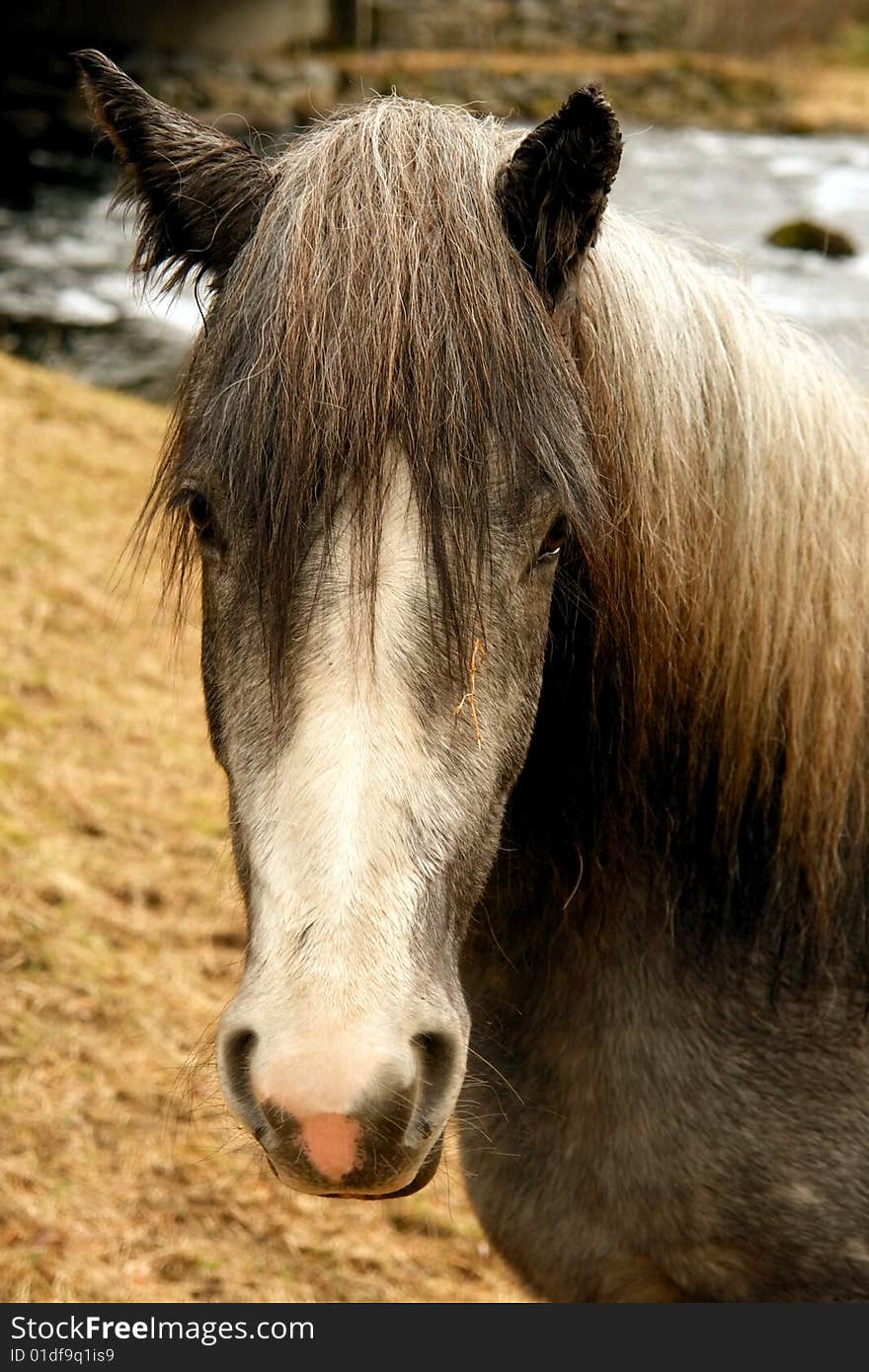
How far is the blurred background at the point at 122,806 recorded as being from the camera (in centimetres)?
343

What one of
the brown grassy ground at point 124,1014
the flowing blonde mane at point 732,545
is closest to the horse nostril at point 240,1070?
the brown grassy ground at point 124,1014

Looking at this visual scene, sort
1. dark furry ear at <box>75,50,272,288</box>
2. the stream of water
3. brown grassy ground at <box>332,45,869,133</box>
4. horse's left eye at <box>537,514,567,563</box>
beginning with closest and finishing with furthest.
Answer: horse's left eye at <box>537,514,567,563</box>
dark furry ear at <box>75,50,272,288</box>
the stream of water
brown grassy ground at <box>332,45,869,133</box>

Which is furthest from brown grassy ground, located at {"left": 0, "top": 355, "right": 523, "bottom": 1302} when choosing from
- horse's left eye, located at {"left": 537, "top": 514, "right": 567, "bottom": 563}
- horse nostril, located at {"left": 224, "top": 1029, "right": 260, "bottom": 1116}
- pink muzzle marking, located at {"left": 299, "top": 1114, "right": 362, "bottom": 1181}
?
horse's left eye, located at {"left": 537, "top": 514, "right": 567, "bottom": 563}

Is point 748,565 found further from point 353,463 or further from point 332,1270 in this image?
point 332,1270

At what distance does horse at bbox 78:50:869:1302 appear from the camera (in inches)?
62.9

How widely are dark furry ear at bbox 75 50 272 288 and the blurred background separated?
31 centimetres

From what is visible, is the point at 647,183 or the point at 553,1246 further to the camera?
the point at 647,183

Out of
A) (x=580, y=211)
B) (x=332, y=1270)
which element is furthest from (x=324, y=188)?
(x=332, y=1270)

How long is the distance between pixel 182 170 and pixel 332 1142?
4.55 feet

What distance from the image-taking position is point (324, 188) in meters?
1.86

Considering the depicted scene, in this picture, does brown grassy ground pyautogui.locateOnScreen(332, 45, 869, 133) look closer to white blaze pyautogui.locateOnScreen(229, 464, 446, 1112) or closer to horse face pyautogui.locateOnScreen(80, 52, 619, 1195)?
horse face pyautogui.locateOnScreen(80, 52, 619, 1195)

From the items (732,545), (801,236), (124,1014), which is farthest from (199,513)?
(801,236)

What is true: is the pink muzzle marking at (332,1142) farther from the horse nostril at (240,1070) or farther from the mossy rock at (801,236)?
the mossy rock at (801,236)

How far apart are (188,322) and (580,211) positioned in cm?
1066
